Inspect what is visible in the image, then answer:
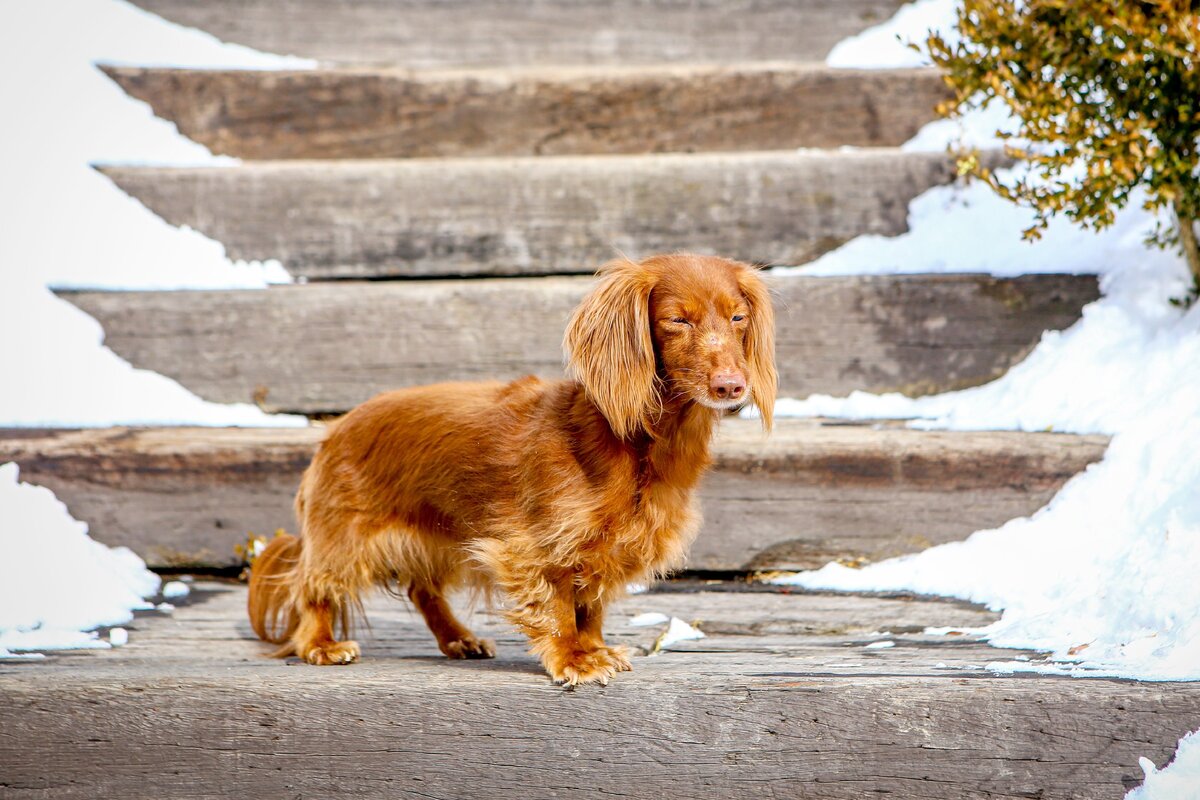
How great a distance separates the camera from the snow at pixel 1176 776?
2076 millimetres

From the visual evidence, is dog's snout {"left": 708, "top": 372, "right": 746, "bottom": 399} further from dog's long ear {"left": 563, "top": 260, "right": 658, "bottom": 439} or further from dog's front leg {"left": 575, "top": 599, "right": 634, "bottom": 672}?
dog's front leg {"left": 575, "top": 599, "right": 634, "bottom": 672}

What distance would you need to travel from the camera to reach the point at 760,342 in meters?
2.54

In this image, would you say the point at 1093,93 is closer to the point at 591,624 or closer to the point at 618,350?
the point at 618,350

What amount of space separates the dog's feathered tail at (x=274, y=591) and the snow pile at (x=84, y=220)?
96 centimetres

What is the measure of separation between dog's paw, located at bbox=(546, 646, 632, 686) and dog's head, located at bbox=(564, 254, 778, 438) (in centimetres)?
49

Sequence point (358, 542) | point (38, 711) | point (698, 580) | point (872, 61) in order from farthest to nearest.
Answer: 1. point (872, 61)
2. point (698, 580)
3. point (358, 542)
4. point (38, 711)

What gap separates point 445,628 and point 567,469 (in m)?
0.75

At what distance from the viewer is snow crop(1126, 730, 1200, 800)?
2.08 metres

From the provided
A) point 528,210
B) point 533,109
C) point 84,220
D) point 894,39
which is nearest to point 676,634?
point 528,210

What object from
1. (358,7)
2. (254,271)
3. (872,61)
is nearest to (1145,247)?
(872,61)

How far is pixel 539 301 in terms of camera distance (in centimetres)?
399

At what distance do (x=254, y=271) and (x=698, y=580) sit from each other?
6.78ft

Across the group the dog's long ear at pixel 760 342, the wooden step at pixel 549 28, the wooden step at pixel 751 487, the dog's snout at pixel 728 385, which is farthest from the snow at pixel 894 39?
the dog's snout at pixel 728 385

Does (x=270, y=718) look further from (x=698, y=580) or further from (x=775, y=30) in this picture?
(x=775, y=30)
